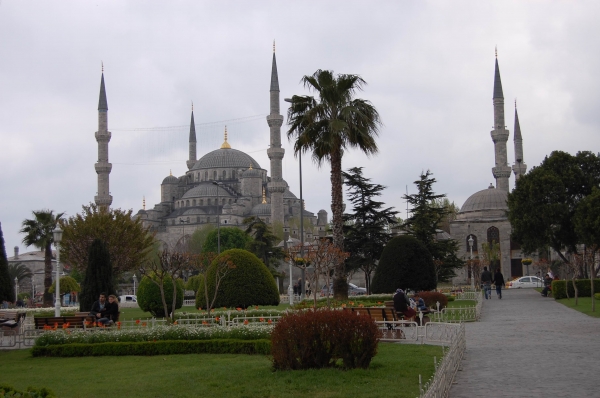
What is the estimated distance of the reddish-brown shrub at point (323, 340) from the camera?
7988 millimetres

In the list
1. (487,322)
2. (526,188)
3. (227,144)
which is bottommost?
(487,322)

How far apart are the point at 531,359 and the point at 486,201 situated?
149 ft

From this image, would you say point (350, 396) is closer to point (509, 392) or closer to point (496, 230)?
point (509, 392)

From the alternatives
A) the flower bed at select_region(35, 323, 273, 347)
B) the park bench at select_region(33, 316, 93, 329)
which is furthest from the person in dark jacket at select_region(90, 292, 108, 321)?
the flower bed at select_region(35, 323, 273, 347)

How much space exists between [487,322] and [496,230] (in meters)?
37.9

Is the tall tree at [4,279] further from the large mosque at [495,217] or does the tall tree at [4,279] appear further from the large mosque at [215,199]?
the large mosque at [215,199]

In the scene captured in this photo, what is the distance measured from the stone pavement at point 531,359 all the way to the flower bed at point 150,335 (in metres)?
3.46

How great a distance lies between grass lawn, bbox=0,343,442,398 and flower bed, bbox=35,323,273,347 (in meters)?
0.69

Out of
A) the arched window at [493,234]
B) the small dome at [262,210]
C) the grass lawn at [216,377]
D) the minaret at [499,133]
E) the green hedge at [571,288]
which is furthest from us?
the small dome at [262,210]

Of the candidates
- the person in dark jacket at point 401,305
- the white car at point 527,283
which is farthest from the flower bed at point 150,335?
the white car at point 527,283

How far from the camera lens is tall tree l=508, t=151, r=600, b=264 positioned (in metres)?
28.3

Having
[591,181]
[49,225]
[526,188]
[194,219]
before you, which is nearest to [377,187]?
[526,188]

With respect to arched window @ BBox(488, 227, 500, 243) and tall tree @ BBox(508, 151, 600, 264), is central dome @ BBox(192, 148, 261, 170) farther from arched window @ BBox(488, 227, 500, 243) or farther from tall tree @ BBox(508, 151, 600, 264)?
tall tree @ BBox(508, 151, 600, 264)

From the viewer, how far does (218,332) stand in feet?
37.7
